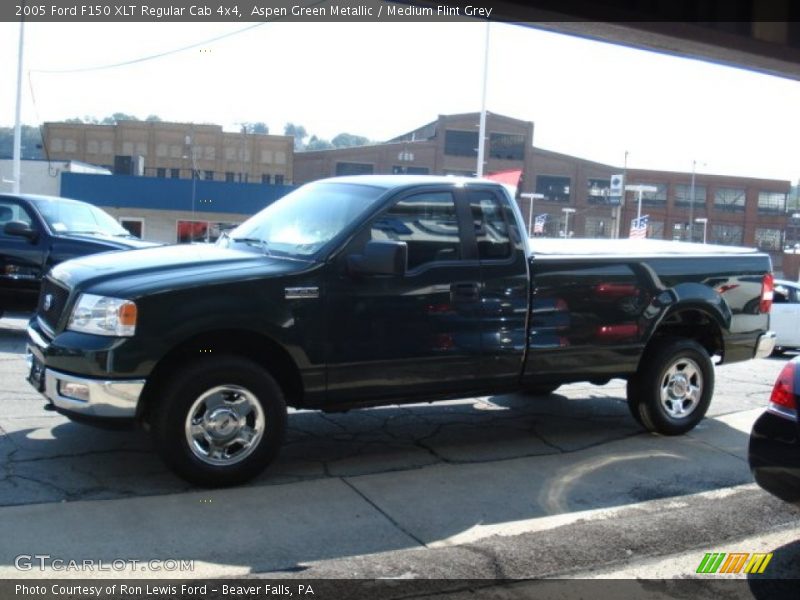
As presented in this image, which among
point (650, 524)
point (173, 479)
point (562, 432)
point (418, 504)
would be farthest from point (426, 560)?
point (562, 432)

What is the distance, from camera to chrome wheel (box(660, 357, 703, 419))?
7.05 m

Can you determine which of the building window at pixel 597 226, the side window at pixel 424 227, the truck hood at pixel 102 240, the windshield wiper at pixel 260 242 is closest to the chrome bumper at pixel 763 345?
the side window at pixel 424 227

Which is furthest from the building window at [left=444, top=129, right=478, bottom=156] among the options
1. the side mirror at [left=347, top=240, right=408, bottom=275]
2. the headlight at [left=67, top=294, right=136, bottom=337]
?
the headlight at [left=67, top=294, right=136, bottom=337]

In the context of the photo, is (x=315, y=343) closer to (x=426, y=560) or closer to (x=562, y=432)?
(x=426, y=560)

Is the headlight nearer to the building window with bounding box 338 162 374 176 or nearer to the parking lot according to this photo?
the parking lot

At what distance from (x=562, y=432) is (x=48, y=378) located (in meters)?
4.18

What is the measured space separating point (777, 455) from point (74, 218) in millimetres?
9367

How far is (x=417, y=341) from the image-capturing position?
579 cm

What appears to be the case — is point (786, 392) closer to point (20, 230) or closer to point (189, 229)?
point (20, 230)

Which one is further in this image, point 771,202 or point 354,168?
point 771,202

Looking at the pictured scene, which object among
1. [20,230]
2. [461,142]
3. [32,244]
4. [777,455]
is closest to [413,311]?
[777,455]

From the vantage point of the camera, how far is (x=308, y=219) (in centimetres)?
606

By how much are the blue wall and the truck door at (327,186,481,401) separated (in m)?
31.8

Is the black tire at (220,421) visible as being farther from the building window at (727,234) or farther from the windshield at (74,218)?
the building window at (727,234)
